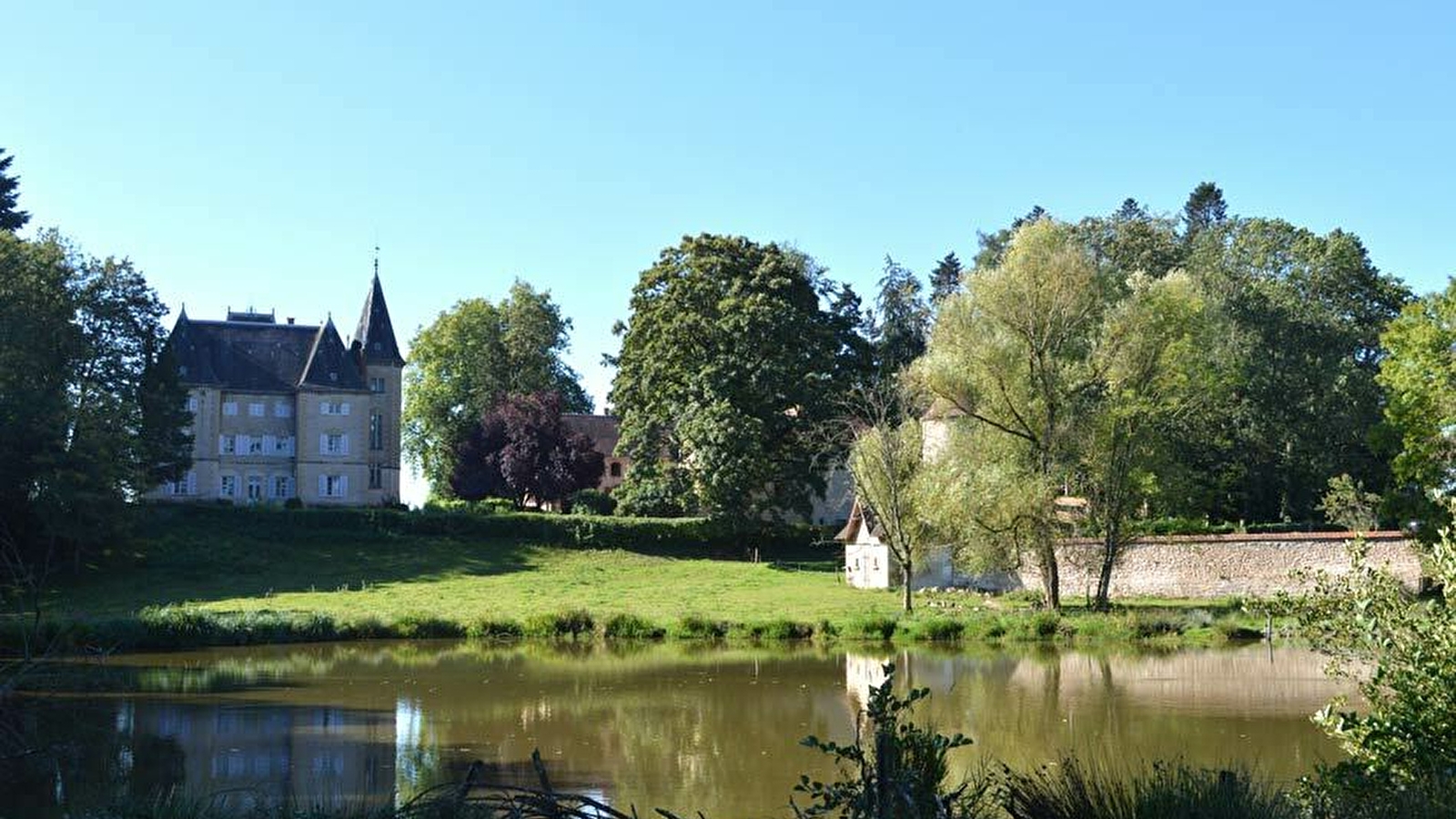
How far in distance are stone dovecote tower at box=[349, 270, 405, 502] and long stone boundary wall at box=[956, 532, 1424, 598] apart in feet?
101

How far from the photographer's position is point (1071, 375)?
118ft

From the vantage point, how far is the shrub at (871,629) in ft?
105

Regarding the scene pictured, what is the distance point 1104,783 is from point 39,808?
9853 mm

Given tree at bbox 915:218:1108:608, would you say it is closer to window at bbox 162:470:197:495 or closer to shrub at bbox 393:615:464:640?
shrub at bbox 393:615:464:640

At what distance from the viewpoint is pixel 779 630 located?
105 ft

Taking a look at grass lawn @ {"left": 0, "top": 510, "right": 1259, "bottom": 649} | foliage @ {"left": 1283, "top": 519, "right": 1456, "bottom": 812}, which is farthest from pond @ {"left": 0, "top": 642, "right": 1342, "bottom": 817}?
grass lawn @ {"left": 0, "top": 510, "right": 1259, "bottom": 649}

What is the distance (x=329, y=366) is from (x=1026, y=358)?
1481 inches

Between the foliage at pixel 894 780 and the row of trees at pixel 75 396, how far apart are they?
3092 cm

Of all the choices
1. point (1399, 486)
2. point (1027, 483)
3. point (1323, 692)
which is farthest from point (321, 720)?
point (1399, 486)

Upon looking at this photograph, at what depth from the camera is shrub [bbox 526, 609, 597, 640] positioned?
32906 millimetres

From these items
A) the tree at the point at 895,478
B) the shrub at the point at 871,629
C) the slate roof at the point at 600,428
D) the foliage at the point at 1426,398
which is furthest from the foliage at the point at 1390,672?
the slate roof at the point at 600,428

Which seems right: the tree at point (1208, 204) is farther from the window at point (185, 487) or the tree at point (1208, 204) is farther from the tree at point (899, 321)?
the window at point (185, 487)

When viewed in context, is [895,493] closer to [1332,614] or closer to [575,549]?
[575,549]

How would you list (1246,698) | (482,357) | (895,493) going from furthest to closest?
(482,357)
(895,493)
(1246,698)
